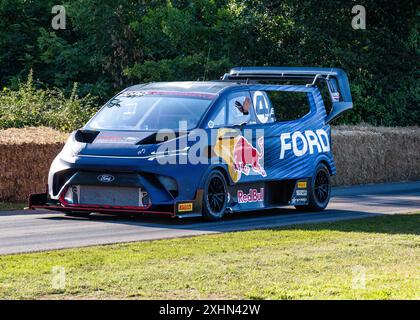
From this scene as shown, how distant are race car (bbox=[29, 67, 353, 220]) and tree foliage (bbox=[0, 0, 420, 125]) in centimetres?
1275

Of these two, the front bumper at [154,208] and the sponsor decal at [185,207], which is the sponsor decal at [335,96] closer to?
the front bumper at [154,208]

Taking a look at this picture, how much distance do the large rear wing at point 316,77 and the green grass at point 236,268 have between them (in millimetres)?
5600

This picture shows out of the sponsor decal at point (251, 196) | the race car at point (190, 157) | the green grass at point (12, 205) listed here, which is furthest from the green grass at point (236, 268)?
the green grass at point (12, 205)

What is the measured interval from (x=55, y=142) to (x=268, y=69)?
403cm

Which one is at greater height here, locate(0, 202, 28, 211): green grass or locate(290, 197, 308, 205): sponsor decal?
locate(290, 197, 308, 205): sponsor decal

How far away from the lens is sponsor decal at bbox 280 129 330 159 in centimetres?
1848

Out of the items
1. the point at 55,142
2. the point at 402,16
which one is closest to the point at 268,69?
the point at 55,142

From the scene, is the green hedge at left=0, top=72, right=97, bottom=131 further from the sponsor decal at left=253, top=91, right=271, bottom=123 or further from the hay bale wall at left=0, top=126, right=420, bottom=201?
the sponsor decal at left=253, top=91, right=271, bottom=123

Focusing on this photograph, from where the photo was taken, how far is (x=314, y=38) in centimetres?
3425

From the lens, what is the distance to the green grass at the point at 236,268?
32.1ft

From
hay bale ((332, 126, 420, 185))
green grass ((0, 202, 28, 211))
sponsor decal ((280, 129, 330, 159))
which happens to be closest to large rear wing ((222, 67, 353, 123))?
sponsor decal ((280, 129, 330, 159))

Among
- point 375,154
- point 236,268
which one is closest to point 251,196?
point 236,268

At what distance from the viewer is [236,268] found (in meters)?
11.3

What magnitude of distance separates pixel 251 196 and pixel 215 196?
1.10m
